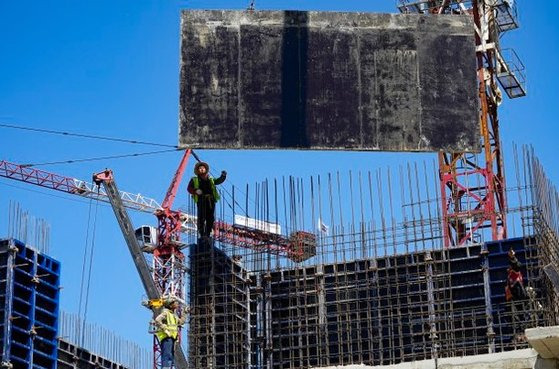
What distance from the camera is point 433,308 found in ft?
87.5

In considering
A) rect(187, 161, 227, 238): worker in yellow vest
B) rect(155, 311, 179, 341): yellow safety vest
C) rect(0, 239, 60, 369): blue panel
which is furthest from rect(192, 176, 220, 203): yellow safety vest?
rect(0, 239, 60, 369): blue panel

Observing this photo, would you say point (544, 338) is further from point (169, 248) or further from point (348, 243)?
point (169, 248)

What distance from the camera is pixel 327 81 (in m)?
29.4

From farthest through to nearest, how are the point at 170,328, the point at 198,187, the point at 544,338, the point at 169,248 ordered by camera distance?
the point at 169,248 → the point at 198,187 → the point at 170,328 → the point at 544,338

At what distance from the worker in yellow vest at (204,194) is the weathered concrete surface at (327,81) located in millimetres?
1282

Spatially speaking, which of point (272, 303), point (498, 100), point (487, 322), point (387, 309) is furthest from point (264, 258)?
point (498, 100)

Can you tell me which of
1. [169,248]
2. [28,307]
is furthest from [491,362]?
[169,248]

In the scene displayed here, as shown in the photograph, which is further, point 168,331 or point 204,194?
point 204,194

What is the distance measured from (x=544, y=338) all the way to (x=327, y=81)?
427 inches

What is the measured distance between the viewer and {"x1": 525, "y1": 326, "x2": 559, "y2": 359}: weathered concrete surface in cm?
2011

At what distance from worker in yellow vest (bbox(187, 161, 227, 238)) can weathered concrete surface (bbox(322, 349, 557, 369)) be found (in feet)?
18.8

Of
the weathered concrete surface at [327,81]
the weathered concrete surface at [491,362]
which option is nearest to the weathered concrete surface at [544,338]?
the weathered concrete surface at [491,362]

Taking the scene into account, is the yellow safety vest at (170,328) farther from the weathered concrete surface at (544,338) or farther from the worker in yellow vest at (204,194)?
the weathered concrete surface at (544,338)

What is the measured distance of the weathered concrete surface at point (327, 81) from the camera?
29016mm
